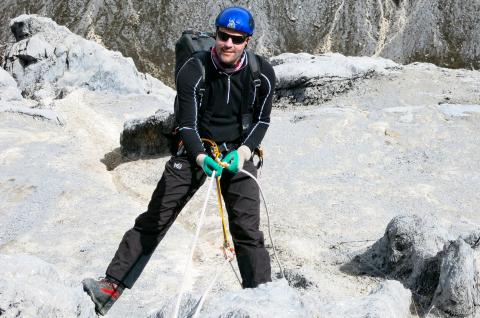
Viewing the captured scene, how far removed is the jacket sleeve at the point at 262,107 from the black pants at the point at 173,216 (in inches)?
21.5

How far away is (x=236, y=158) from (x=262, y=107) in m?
0.97

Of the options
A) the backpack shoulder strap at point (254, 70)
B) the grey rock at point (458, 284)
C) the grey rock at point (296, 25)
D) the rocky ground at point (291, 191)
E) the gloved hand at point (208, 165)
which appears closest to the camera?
the rocky ground at point (291, 191)

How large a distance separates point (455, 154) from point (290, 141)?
5.08 meters

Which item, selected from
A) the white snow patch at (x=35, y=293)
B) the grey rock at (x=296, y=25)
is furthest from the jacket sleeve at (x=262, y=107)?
the grey rock at (x=296, y=25)

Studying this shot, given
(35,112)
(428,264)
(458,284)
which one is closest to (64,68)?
(35,112)

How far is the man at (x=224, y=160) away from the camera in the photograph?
22.0 feet

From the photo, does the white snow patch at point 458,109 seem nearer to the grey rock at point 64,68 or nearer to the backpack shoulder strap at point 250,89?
the grey rock at point 64,68

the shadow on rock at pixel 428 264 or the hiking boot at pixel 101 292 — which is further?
the shadow on rock at pixel 428 264

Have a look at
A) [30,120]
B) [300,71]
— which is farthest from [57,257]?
[300,71]

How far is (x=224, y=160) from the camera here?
6.61m

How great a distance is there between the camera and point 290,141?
693 inches

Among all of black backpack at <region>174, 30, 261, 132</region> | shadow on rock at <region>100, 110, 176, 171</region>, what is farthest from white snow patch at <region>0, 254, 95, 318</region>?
shadow on rock at <region>100, 110, 176, 171</region>

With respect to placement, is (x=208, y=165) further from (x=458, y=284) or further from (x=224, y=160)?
(x=458, y=284)

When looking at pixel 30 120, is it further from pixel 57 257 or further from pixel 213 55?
pixel 213 55
